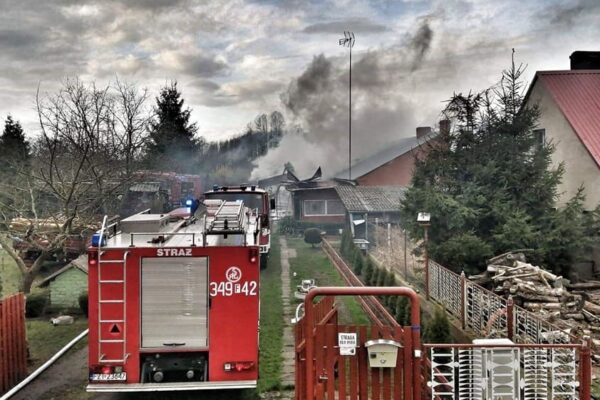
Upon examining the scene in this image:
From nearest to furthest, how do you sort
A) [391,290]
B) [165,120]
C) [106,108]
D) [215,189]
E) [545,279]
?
[391,290] → [545,279] → [215,189] → [106,108] → [165,120]

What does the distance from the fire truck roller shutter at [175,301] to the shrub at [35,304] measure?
8.05 m

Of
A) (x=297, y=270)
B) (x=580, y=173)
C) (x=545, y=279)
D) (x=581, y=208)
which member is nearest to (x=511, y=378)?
(x=545, y=279)

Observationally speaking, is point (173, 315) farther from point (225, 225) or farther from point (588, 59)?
point (588, 59)

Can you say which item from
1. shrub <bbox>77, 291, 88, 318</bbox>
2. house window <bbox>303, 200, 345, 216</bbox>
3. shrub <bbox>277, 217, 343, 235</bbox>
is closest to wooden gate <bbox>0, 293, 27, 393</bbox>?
shrub <bbox>77, 291, 88, 318</bbox>

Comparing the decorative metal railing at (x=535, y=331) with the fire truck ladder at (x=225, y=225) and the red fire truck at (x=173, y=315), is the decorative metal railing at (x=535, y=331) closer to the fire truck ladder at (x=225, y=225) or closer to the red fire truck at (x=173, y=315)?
the red fire truck at (x=173, y=315)

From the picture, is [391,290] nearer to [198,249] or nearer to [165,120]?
[198,249]

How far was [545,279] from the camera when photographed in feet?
37.6

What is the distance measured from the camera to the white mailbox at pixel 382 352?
528cm

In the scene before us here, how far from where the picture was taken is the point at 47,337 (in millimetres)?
12133

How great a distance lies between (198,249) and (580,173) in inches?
574

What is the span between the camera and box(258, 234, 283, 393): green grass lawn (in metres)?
9.23

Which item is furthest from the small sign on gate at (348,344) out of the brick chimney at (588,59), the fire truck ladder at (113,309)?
the brick chimney at (588,59)

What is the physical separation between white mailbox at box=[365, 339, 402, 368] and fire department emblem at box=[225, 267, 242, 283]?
281 cm

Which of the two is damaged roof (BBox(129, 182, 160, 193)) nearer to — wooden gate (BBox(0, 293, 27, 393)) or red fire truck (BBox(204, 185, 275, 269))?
red fire truck (BBox(204, 185, 275, 269))
